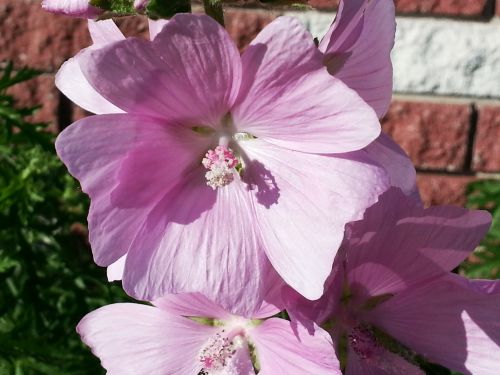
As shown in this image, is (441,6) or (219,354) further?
(441,6)

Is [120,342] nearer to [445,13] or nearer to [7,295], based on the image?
[7,295]

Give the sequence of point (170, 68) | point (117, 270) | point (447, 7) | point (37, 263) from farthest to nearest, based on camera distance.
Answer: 1. point (447, 7)
2. point (37, 263)
3. point (117, 270)
4. point (170, 68)

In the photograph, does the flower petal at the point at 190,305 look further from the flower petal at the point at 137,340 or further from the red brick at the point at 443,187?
the red brick at the point at 443,187

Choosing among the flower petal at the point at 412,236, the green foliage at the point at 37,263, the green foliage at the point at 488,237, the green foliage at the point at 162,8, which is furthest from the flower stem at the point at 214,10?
the green foliage at the point at 488,237

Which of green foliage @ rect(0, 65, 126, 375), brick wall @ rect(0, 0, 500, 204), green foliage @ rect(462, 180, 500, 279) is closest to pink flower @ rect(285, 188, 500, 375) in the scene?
green foliage @ rect(0, 65, 126, 375)

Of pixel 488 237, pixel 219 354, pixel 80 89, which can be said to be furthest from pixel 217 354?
pixel 488 237

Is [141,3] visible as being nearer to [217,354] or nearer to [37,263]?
[217,354]

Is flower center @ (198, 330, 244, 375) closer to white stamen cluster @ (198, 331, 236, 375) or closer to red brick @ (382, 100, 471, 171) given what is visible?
white stamen cluster @ (198, 331, 236, 375)

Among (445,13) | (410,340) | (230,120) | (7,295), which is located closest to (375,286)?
(410,340)
